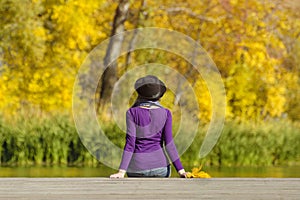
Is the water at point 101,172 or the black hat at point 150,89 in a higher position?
the black hat at point 150,89

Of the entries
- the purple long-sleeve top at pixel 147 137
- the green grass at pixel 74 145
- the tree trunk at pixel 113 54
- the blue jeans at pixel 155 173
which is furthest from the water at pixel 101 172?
A: the tree trunk at pixel 113 54

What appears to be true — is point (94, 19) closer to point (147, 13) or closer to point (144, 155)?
point (147, 13)

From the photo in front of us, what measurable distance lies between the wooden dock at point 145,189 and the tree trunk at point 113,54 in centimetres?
1774

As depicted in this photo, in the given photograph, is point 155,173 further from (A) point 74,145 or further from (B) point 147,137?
(A) point 74,145

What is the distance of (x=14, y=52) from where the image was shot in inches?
1015

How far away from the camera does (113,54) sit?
987 inches

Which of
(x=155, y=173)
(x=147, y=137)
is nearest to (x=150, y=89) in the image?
(x=147, y=137)

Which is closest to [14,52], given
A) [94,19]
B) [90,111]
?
[94,19]

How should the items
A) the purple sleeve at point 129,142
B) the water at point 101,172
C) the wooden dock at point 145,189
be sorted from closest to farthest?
the wooden dock at point 145,189, the purple sleeve at point 129,142, the water at point 101,172

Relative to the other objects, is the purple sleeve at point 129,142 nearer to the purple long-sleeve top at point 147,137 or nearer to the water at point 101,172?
→ the purple long-sleeve top at point 147,137

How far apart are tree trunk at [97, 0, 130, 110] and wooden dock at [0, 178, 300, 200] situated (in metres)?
17.7

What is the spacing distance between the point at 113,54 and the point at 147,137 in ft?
59.0

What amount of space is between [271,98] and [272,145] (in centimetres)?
921

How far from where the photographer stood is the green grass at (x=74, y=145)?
18.0 m
